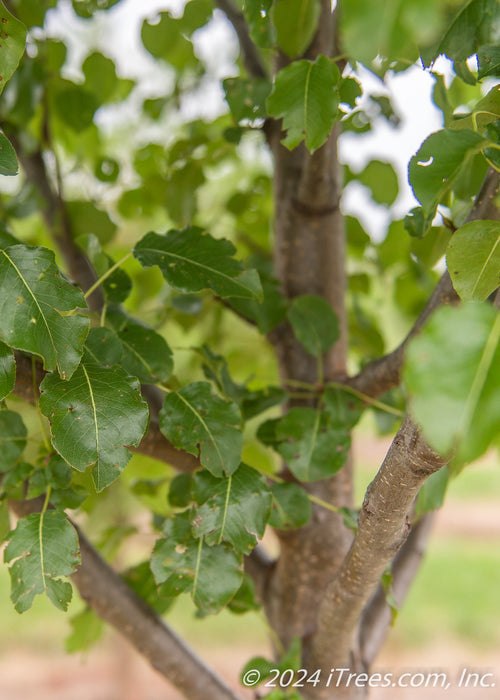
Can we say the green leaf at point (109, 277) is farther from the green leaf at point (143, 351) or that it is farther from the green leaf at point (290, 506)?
the green leaf at point (290, 506)

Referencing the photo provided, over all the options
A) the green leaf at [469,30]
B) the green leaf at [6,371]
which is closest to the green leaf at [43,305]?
the green leaf at [6,371]

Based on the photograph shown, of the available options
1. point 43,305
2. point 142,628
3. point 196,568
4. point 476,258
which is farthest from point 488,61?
point 142,628

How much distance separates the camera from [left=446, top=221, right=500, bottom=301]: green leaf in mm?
412

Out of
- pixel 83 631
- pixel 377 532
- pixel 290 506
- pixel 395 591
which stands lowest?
pixel 83 631

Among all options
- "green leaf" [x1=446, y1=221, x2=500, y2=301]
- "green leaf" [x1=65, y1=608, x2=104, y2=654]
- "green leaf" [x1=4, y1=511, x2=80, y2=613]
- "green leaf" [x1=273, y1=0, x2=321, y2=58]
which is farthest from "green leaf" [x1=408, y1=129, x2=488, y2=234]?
"green leaf" [x1=65, y1=608, x2=104, y2=654]

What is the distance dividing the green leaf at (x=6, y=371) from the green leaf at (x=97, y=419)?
3 cm

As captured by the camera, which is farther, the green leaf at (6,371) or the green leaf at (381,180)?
the green leaf at (381,180)

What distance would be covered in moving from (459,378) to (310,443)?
0.39 meters

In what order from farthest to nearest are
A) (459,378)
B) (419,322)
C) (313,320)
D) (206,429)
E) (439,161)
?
(313,320)
(419,322)
(206,429)
(439,161)
(459,378)

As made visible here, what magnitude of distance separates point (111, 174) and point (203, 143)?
185mm

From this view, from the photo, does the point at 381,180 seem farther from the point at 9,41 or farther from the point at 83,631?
the point at 83,631

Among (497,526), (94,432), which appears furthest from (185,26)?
(497,526)

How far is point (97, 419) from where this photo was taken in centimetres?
42

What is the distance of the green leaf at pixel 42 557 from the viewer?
0.46 metres
